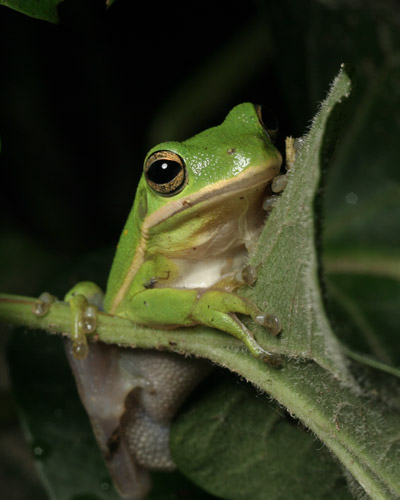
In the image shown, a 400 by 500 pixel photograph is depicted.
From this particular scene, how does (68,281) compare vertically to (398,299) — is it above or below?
above

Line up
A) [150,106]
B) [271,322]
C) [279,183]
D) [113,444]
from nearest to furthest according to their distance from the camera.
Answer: [271,322] → [279,183] → [113,444] → [150,106]

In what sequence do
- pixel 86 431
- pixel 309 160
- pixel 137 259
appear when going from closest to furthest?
pixel 309 160
pixel 137 259
pixel 86 431

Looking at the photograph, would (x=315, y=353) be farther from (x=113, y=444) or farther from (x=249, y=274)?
(x=113, y=444)

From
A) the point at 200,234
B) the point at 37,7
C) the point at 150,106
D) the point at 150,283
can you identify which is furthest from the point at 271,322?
the point at 150,106

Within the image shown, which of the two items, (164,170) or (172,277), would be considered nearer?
(164,170)

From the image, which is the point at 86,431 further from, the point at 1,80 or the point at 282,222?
the point at 1,80

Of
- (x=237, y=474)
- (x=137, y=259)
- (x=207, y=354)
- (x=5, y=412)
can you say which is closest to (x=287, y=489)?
(x=237, y=474)

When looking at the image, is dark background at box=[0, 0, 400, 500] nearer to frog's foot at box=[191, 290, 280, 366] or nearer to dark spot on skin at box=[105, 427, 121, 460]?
dark spot on skin at box=[105, 427, 121, 460]

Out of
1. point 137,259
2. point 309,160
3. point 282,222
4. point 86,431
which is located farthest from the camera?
point 86,431

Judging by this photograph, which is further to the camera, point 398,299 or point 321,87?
point 321,87
